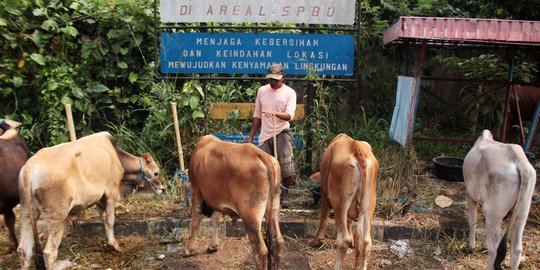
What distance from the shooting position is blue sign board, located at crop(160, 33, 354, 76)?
6.57m

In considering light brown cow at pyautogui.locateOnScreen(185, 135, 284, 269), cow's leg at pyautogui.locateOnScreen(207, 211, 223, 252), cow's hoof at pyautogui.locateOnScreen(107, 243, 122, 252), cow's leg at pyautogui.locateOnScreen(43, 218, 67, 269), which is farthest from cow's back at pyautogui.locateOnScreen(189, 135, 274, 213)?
cow's leg at pyautogui.locateOnScreen(43, 218, 67, 269)

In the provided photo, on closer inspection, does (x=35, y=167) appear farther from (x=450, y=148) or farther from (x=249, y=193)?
(x=450, y=148)

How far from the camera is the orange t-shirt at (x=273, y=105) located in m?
5.45

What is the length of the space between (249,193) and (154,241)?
5.73 ft

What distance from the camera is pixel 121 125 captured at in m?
7.12

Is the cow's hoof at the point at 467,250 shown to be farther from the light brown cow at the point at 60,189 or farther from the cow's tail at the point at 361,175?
the light brown cow at the point at 60,189

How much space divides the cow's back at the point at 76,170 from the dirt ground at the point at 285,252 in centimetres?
73

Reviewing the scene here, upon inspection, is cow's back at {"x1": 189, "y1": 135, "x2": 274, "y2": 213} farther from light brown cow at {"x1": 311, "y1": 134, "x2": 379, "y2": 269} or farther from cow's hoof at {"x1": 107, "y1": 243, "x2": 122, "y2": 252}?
cow's hoof at {"x1": 107, "y1": 243, "x2": 122, "y2": 252}

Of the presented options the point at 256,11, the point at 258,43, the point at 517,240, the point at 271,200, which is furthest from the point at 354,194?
the point at 256,11

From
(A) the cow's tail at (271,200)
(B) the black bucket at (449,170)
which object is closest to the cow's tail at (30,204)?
(A) the cow's tail at (271,200)

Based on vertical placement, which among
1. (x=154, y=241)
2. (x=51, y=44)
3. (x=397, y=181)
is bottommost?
(x=154, y=241)

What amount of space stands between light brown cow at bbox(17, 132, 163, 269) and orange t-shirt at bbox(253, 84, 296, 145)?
5.91 feet

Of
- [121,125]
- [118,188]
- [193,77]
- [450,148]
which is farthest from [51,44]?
[450,148]

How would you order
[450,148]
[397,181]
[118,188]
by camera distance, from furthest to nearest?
[450,148] < [397,181] < [118,188]
